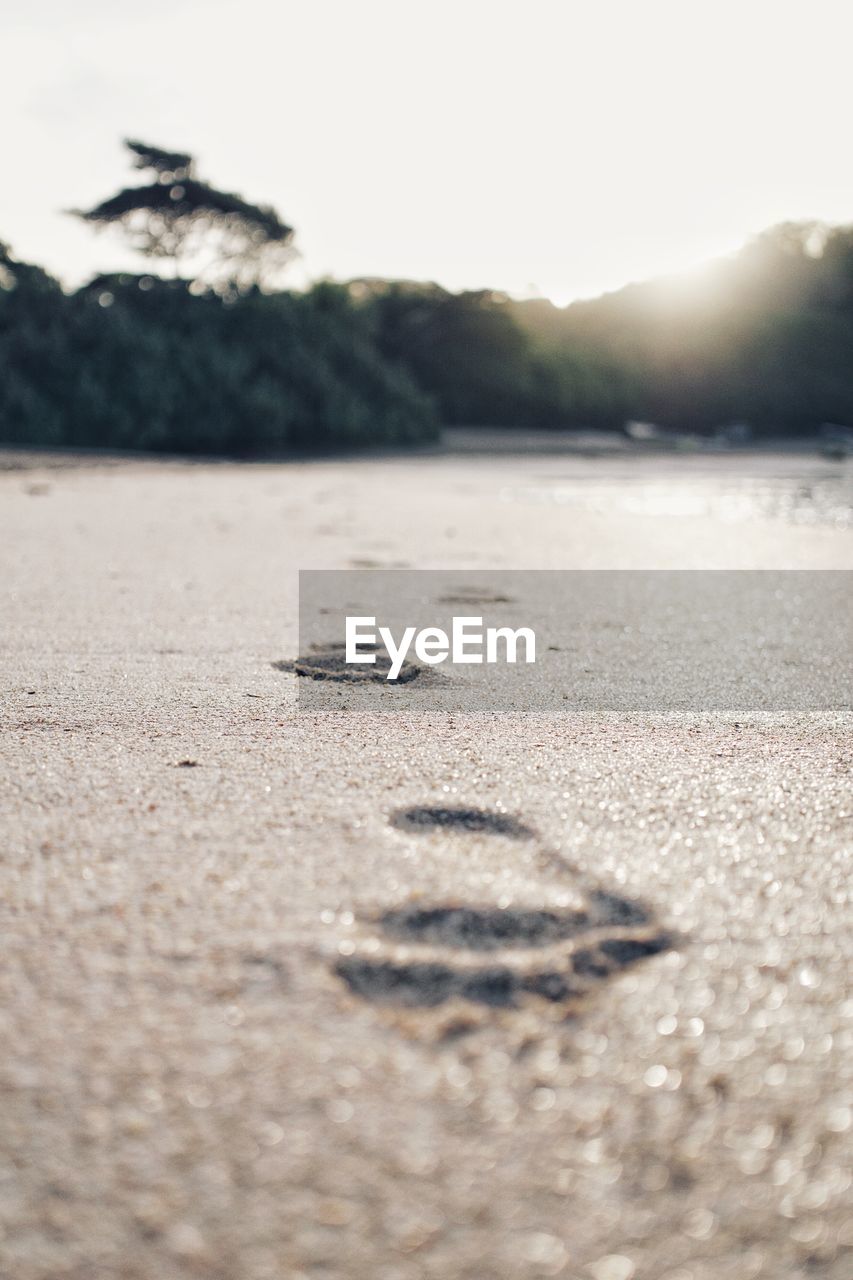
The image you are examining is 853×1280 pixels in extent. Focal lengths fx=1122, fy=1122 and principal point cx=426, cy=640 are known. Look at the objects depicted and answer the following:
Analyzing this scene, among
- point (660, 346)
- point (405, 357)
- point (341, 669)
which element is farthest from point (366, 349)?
point (341, 669)

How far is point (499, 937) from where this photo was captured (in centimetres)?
112

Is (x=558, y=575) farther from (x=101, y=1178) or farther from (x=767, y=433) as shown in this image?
(x=767, y=433)

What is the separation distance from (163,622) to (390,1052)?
7.16 feet

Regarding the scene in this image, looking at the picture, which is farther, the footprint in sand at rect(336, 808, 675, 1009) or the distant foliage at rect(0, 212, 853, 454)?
the distant foliage at rect(0, 212, 853, 454)

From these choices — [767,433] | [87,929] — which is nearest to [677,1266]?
[87,929]

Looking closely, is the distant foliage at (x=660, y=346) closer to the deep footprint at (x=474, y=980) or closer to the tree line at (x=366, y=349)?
the tree line at (x=366, y=349)

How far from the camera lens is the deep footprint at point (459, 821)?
4.65 feet

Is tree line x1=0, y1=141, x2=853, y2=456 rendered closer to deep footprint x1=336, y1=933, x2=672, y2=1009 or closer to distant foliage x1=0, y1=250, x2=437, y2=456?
distant foliage x1=0, y1=250, x2=437, y2=456

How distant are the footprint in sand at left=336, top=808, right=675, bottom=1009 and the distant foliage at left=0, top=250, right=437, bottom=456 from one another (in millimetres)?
15528

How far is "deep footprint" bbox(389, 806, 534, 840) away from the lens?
1416 millimetres

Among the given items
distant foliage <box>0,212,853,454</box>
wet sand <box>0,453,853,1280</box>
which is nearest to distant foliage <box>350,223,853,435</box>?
distant foliage <box>0,212,853,454</box>

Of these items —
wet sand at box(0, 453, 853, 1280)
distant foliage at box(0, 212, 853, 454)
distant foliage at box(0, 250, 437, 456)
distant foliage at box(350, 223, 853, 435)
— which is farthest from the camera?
distant foliage at box(350, 223, 853, 435)

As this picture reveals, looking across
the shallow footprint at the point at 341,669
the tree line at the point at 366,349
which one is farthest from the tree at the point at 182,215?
the shallow footprint at the point at 341,669

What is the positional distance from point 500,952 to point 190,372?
17679 mm
